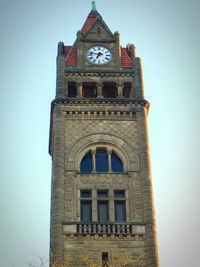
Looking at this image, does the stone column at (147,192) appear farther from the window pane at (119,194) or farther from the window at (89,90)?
the window at (89,90)

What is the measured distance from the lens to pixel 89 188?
1677 inches

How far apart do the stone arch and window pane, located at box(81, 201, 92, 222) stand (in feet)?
8.60

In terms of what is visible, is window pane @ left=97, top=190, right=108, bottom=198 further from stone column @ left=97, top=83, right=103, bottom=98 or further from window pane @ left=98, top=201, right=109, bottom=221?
stone column @ left=97, top=83, right=103, bottom=98

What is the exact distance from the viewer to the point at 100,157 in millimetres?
44812

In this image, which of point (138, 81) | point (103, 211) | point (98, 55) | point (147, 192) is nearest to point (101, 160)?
point (103, 211)

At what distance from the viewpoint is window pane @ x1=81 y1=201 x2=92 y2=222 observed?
137 ft

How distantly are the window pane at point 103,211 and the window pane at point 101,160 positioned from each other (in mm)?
2600

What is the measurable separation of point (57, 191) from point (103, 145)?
17.2ft

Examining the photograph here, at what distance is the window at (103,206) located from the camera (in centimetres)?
4200

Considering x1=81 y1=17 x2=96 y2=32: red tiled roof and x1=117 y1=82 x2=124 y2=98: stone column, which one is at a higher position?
x1=81 y1=17 x2=96 y2=32: red tiled roof

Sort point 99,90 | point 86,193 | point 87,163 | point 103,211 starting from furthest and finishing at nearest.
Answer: point 99,90 → point 87,163 → point 86,193 → point 103,211

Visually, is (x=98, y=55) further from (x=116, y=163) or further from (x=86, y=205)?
(x=86, y=205)

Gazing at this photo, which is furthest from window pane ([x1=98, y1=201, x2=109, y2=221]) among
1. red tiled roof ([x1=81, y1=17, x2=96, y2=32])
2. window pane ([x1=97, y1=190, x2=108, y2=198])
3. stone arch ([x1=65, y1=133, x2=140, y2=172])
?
red tiled roof ([x1=81, y1=17, x2=96, y2=32])

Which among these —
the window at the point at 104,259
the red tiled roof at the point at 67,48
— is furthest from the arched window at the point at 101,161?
the red tiled roof at the point at 67,48
